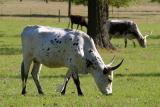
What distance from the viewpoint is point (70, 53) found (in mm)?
14570

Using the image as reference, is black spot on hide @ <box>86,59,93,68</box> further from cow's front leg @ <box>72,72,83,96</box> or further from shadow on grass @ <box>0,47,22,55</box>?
shadow on grass @ <box>0,47,22,55</box>

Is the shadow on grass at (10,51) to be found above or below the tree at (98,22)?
below

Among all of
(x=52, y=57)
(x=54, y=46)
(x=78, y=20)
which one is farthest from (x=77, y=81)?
(x=78, y=20)

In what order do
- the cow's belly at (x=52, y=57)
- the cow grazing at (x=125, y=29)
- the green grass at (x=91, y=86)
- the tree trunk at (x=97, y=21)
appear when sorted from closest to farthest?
the green grass at (x=91, y=86) < the cow's belly at (x=52, y=57) < the tree trunk at (x=97, y=21) < the cow grazing at (x=125, y=29)

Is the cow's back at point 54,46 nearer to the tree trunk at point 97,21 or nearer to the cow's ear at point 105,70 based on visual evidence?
the cow's ear at point 105,70

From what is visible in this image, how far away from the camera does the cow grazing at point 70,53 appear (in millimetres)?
14367

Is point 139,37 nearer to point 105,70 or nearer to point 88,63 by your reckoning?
point 88,63

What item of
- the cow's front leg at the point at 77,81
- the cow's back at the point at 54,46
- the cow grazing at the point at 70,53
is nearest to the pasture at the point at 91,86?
the cow's front leg at the point at 77,81

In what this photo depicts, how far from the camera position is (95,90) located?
53.0ft

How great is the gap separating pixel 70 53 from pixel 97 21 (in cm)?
1630

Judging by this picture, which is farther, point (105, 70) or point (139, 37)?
point (139, 37)

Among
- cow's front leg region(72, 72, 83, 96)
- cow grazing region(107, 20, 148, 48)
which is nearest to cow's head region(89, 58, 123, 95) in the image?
cow's front leg region(72, 72, 83, 96)

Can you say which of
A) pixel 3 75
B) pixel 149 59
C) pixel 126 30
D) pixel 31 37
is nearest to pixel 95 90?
pixel 31 37

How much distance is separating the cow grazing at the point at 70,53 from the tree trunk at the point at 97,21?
15.6m
